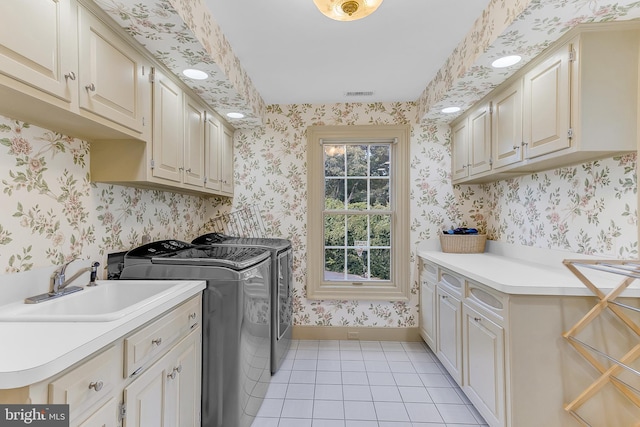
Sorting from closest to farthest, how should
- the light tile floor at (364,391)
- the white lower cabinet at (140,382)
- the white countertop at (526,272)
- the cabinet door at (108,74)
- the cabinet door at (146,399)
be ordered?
the white lower cabinet at (140,382) → the cabinet door at (146,399) → the cabinet door at (108,74) → the white countertop at (526,272) → the light tile floor at (364,391)

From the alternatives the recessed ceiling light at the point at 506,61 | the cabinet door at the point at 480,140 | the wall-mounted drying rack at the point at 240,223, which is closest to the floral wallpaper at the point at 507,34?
the recessed ceiling light at the point at 506,61

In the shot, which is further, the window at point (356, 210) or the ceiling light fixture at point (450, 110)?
the window at point (356, 210)

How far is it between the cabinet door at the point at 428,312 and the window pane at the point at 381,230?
0.54 metres

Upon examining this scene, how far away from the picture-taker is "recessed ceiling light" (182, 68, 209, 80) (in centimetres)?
199

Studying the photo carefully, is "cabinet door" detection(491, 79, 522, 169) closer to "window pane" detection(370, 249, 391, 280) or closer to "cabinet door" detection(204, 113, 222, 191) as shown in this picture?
"window pane" detection(370, 249, 391, 280)

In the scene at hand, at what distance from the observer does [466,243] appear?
2.91 m

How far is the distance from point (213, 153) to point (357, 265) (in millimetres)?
1784

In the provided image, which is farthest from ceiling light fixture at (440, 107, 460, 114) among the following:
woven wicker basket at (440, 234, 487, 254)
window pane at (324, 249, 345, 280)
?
window pane at (324, 249, 345, 280)

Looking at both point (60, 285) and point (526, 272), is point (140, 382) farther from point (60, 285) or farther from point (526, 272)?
point (526, 272)

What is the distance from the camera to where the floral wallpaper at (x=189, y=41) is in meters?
1.41

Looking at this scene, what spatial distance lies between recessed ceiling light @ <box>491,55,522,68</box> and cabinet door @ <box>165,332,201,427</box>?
92.0 inches

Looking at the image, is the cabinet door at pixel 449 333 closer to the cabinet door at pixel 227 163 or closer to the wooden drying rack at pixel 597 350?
the wooden drying rack at pixel 597 350

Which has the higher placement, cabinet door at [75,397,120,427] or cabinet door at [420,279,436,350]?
cabinet door at [75,397,120,427]

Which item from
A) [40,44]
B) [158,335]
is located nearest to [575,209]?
[158,335]
